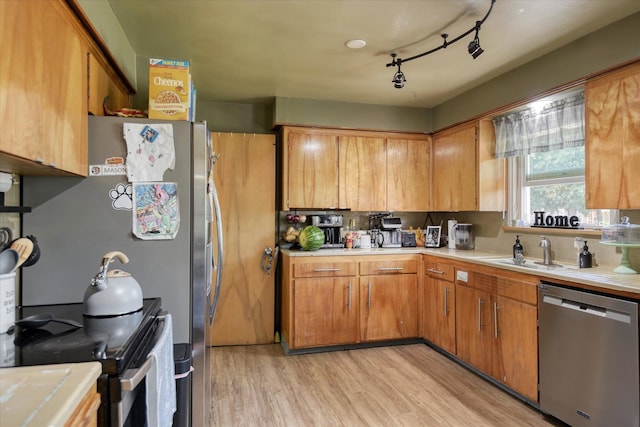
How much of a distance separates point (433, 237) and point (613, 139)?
2.06m

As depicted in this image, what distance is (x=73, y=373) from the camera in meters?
0.97

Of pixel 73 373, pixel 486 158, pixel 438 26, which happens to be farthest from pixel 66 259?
pixel 486 158

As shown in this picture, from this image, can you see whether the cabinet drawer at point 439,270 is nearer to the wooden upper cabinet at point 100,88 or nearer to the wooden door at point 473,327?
the wooden door at point 473,327

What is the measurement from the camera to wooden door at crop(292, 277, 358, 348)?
350 centimetres

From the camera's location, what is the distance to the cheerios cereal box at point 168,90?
185cm

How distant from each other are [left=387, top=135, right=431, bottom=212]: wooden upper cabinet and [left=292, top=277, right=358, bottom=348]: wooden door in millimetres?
1132

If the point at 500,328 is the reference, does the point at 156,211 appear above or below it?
above

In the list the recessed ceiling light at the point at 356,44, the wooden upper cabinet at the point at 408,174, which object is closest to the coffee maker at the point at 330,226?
the wooden upper cabinet at the point at 408,174

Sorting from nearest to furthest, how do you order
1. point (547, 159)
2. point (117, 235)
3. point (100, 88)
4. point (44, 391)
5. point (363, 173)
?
point (44, 391) → point (117, 235) → point (100, 88) → point (547, 159) → point (363, 173)

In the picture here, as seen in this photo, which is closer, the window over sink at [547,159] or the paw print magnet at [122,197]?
the paw print magnet at [122,197]

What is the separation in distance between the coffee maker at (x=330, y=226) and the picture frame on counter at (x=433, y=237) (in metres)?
1.01

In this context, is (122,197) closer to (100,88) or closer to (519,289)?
(100,88)

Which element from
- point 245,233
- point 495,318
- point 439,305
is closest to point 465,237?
point 439,305

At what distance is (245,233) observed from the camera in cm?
382
